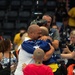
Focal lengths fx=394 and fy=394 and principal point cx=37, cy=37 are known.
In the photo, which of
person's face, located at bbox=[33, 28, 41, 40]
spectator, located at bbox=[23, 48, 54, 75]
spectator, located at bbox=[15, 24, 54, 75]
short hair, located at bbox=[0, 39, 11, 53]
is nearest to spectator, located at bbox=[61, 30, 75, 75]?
spectator, located at bbox=[15, 24, 54, 75]

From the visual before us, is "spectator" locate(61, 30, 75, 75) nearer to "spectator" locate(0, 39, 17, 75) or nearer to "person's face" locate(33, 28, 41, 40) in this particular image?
"person's face" locate(33, 28, 41, 40)

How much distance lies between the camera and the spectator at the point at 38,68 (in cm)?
575

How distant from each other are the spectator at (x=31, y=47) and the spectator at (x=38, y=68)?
0.30 m

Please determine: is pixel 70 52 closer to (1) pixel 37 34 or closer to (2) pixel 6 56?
(1) pixel 37 34

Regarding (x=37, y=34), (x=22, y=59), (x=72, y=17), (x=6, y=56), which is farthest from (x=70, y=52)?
(x=72, y=17)

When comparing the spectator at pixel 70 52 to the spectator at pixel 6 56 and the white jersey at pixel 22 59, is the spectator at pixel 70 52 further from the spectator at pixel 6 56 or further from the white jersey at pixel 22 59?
the spectator at pixel 6 56

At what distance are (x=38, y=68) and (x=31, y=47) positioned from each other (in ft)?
1.51

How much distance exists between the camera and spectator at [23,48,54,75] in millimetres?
5750

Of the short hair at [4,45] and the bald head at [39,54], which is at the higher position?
the bald head at [39,54]

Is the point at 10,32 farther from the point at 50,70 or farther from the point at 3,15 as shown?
the point at 50,70

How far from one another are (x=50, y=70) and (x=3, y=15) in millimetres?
10382

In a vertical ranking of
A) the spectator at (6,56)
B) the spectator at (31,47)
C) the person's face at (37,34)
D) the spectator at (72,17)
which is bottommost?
the spectator at (72,17)

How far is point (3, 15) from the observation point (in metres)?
15.9

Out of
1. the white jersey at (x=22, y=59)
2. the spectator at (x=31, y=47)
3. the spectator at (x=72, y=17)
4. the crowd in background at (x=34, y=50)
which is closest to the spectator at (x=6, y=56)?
the crowd in background at (x=34, y=50)
